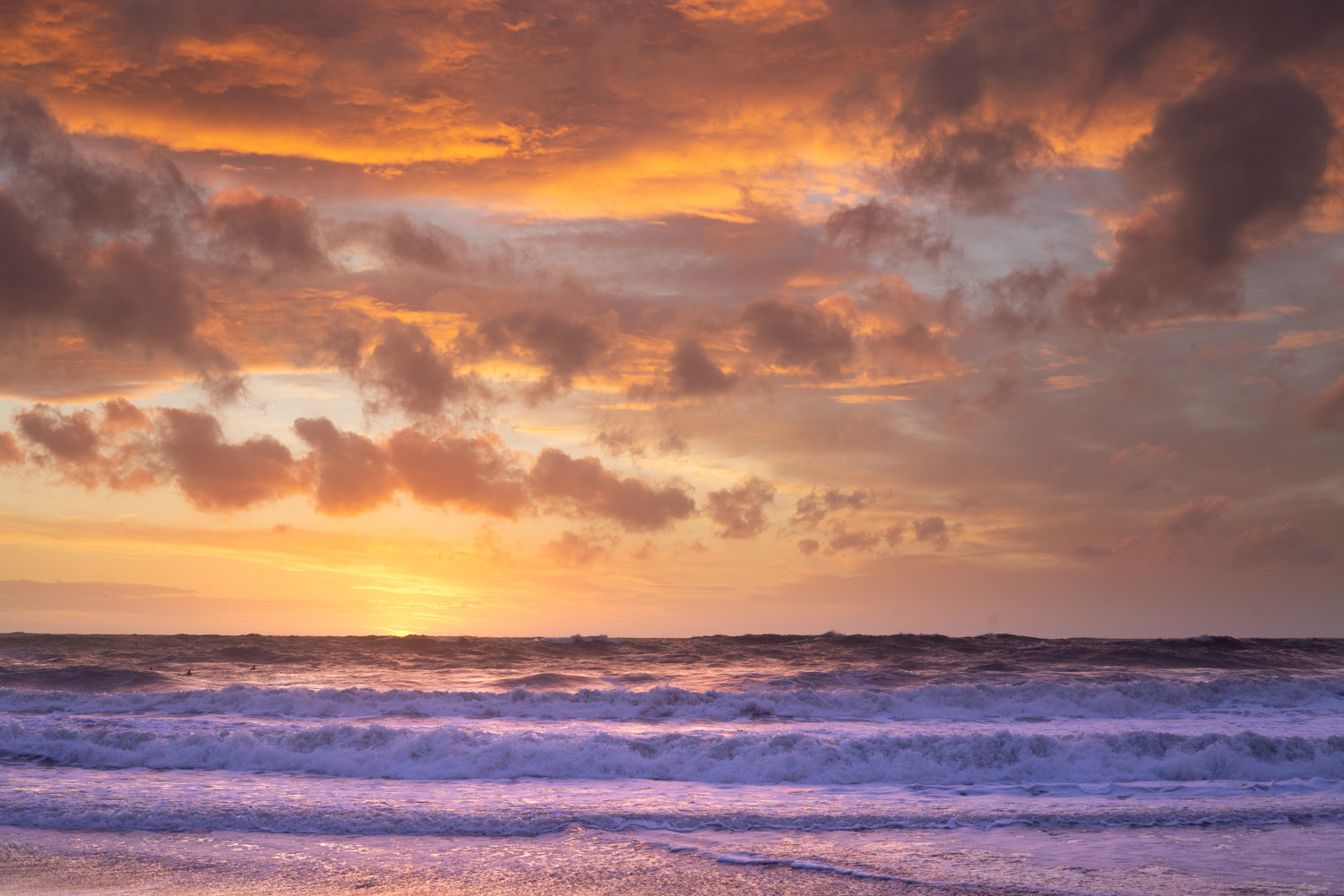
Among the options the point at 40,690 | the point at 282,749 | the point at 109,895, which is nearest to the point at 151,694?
the point at 40,690

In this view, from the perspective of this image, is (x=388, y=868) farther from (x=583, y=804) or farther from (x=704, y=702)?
(x=704, y=702)

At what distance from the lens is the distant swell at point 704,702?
75.3 feet

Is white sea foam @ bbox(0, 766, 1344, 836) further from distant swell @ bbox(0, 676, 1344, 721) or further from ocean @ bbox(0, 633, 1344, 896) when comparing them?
distant swell @ bbox(0, 676, 1344, 721)

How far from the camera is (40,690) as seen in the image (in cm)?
2538

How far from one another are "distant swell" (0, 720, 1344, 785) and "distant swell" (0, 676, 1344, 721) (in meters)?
6.27

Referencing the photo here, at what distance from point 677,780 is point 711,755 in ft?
3.11

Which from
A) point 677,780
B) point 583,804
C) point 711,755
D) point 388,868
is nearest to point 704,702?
point 711,755

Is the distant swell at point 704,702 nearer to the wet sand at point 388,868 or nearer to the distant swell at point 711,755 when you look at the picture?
the distant swell at point 711,755

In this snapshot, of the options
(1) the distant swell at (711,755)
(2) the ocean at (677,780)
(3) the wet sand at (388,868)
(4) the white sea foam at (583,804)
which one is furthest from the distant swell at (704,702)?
(3) the wet sand at (388,868)

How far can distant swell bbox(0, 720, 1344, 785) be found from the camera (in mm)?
14945

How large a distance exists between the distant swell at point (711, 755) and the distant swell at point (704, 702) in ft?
20.6

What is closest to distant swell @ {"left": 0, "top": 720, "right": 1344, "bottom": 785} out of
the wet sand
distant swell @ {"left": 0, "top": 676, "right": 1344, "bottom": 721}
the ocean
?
the ocean

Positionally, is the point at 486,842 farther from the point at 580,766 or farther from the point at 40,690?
the point at 40,690

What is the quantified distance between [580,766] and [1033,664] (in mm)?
23923
